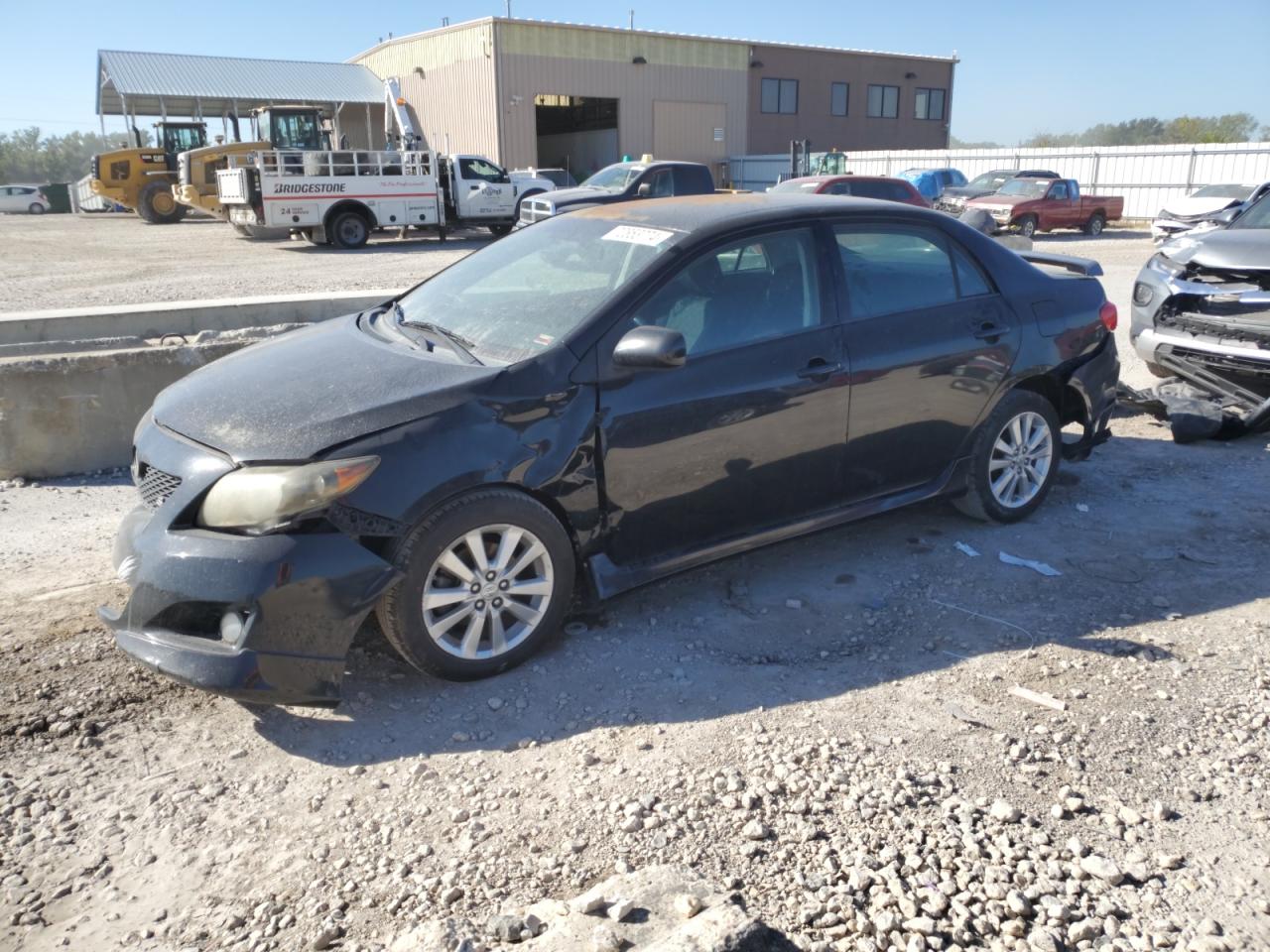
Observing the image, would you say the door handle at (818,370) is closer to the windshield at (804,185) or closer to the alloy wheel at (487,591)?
the alloy wheel at (487,591)

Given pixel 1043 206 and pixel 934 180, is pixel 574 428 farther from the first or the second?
pixel 934 180

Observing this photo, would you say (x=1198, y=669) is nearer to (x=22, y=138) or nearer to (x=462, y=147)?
(x=462, y=147)

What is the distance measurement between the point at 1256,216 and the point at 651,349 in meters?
6.83

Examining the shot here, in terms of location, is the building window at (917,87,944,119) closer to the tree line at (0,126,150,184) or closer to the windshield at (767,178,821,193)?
the windshield at (767,178,821,193)

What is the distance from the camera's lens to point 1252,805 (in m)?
3.03

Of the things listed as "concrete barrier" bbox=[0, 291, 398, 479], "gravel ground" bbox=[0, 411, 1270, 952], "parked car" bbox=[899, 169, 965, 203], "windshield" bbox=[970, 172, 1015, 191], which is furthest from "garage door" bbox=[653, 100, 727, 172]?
"gravel ground" bbox=[0, 411, 1270, 952]

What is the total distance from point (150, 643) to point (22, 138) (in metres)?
119

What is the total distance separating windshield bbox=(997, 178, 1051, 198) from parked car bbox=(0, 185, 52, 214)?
134 ft

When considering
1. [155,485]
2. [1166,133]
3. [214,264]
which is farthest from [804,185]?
[1166,133]

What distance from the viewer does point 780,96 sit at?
46781 millimetres

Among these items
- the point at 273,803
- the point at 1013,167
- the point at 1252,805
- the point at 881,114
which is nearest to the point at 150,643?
the point at 273,803

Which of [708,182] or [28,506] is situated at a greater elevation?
[708,182]

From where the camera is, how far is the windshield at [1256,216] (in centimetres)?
795

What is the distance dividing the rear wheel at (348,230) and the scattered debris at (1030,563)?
19.5 meters
